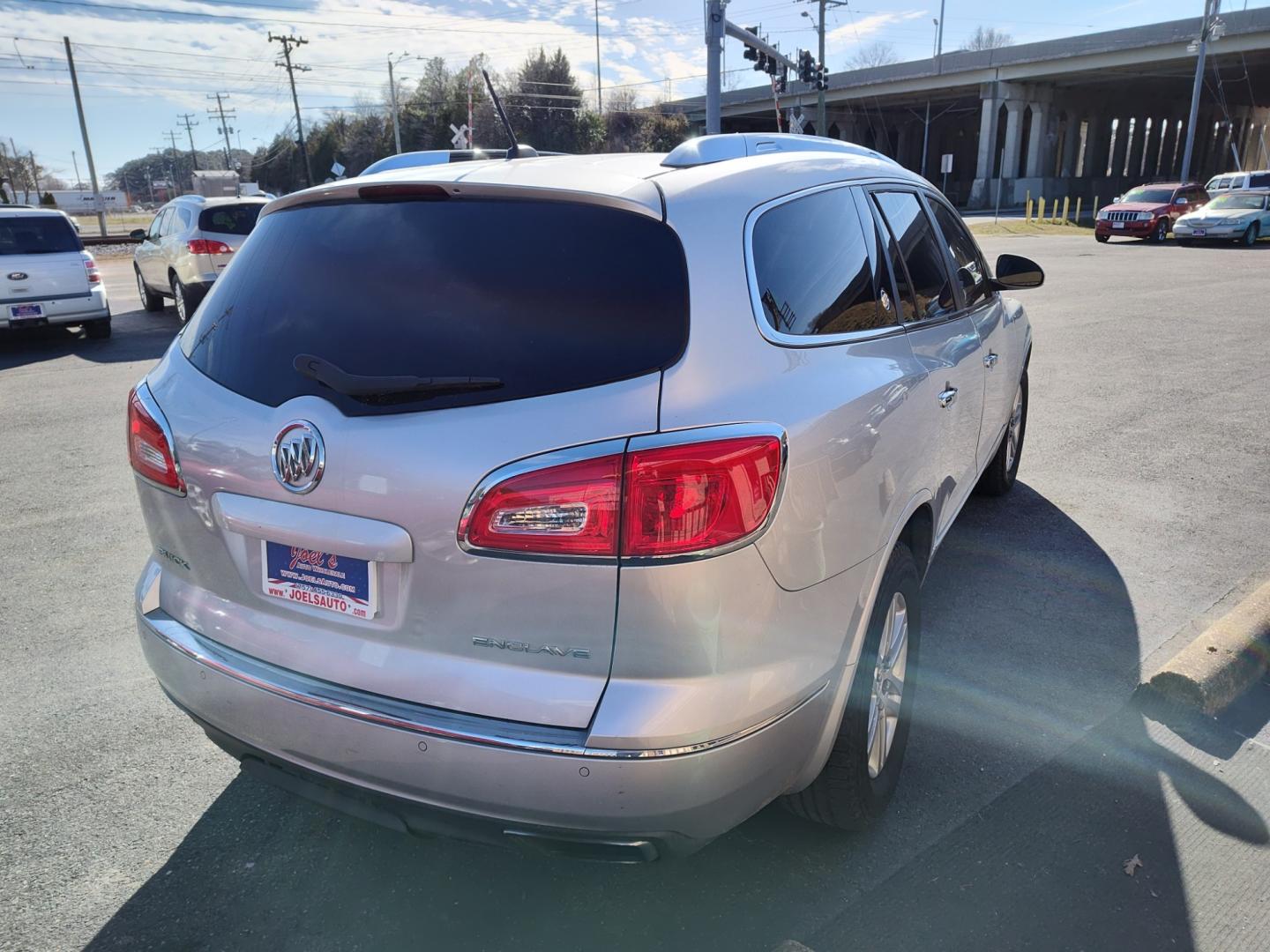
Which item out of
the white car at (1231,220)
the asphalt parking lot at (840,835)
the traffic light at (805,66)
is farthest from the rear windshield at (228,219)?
the white car at (1231,220)

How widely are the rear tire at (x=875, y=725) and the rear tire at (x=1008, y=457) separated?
268 cm

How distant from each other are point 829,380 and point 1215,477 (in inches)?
188

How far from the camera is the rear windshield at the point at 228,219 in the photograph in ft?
41.1

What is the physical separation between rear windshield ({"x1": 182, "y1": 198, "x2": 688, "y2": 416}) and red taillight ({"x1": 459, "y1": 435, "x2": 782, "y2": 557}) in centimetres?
20

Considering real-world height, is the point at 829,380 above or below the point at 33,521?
above

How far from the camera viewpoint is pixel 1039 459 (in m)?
6.38

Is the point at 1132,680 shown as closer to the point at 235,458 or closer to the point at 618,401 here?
the point at 618,401

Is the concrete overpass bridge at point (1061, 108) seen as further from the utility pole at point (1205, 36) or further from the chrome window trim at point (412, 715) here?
the chrome window trim at point (412, 715)

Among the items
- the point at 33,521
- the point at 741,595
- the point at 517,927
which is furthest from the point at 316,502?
the point at 33,521

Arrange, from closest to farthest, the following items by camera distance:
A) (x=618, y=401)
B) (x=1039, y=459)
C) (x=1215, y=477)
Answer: (x=618, y=401), (x=1215, y=477), (x=1039, y=459)

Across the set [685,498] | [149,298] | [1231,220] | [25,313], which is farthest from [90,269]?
[1231,220]

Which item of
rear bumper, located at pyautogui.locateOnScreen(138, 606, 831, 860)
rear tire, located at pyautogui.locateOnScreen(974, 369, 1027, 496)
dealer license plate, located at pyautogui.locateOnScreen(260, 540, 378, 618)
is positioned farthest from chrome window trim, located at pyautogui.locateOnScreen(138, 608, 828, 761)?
rear tire, located at pyautogui.locateOnScreen(974, 369, 1027, 496)

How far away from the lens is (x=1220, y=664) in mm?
3447

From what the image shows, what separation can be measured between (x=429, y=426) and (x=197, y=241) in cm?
1207
